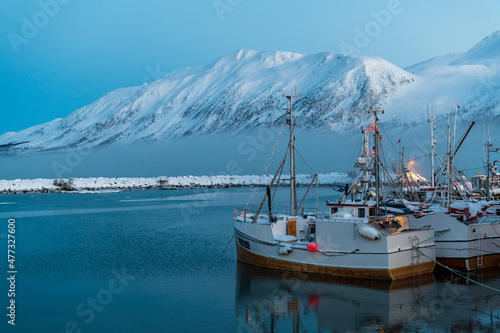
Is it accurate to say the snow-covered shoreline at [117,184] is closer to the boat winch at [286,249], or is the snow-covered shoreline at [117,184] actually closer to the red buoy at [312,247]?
the boat winch at [286,249]

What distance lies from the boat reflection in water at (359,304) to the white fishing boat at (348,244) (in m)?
0.53

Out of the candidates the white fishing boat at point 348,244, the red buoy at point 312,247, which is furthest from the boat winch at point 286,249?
the red buoy at point 312,247

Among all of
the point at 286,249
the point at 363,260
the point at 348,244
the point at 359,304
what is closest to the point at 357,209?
the point at 348,244

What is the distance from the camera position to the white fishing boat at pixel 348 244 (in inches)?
819

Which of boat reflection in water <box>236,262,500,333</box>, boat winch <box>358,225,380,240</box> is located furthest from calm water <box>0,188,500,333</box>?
boat winch <box>358,225,380,240</box>

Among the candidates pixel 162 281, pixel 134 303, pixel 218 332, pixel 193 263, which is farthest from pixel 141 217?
pixel 218 332

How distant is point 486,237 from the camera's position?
23359 millimetres

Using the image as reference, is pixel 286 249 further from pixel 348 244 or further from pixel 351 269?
pixel 351 269

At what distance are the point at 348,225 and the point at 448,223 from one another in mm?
5001

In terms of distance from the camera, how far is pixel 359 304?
18.9 meters

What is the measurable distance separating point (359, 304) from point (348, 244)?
2.99 metres

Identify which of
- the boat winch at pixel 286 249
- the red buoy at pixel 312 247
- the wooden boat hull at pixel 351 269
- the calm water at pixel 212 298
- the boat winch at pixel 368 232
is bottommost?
the calm water at pixel 212 298

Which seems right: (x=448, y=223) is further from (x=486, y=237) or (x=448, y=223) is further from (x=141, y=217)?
(x=141, y=217)

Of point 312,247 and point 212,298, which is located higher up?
point 312,247
